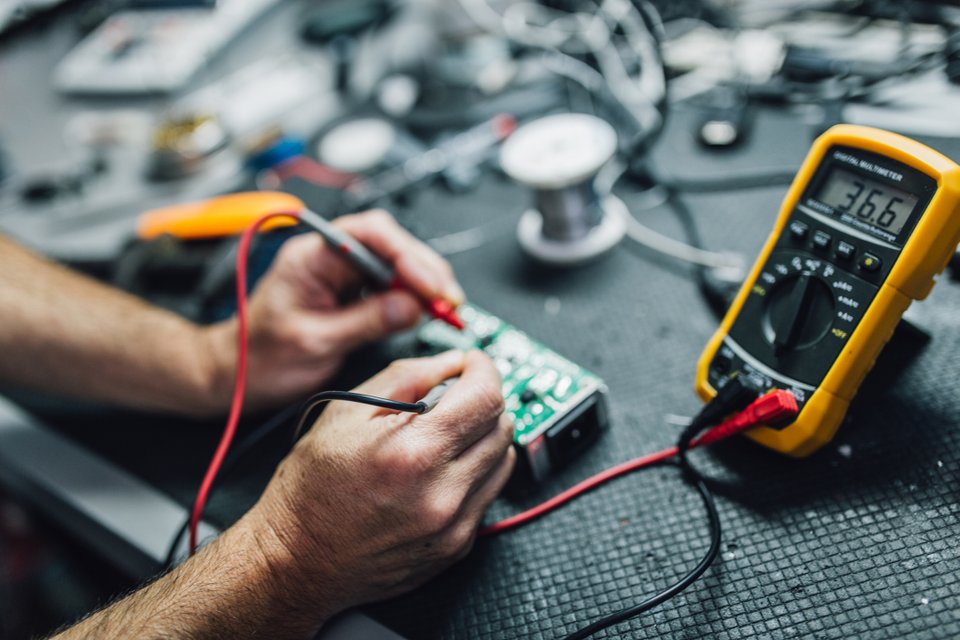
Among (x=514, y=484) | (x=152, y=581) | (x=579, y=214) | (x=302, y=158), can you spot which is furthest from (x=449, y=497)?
(x=302, y=158)

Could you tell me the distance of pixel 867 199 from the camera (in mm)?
480

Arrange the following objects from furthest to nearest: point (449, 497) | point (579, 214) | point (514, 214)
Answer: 1. point (514, 214)
2. point (579, 214)
3. point (449, 497)

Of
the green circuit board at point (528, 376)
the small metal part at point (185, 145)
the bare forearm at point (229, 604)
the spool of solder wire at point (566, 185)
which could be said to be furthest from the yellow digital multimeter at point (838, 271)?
the small metal part at point (185, 145)

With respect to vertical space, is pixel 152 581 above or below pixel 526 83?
below

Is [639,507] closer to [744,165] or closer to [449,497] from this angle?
[449,497]

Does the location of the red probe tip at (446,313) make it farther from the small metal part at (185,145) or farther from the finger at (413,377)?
the small metal part at (185,145)

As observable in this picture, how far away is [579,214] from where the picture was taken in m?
0.71

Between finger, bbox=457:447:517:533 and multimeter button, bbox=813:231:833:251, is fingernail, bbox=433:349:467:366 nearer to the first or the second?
finger, bbox=457:447:517:533

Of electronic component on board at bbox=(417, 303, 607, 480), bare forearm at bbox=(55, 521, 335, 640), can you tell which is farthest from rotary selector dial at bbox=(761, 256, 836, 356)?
bare forearm at bbox=(55, 521, 335, 640)

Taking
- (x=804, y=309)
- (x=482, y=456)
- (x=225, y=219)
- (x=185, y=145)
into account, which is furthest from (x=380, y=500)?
(x=185, y=145)

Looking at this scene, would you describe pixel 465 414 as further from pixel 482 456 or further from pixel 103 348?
pixel 103 348

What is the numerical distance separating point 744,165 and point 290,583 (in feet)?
2.08

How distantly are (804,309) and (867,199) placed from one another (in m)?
0.09

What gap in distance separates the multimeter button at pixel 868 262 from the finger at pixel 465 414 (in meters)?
0.27
